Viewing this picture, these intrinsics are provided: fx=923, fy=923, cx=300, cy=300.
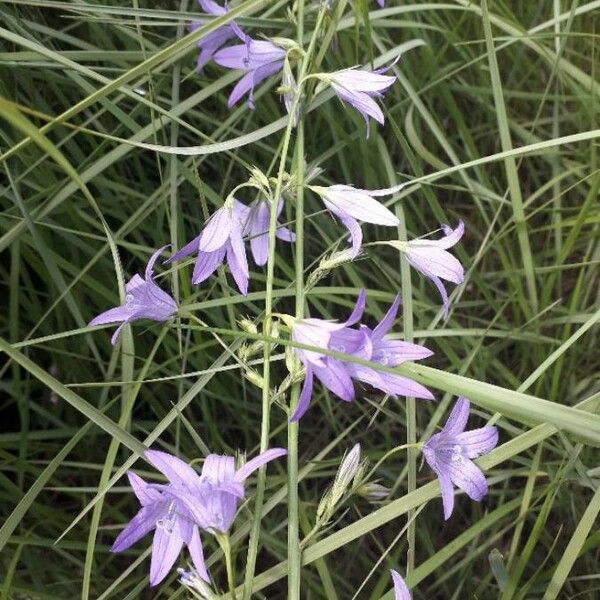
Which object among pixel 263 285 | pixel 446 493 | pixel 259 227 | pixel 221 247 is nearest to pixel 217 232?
pixel 221 247

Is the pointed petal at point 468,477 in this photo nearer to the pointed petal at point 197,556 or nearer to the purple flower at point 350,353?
the purple flower at point 350,353

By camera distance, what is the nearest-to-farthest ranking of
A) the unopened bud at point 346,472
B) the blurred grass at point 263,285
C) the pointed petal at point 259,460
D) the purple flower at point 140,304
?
the pointed petal at point 259,460 → the unopened bud at point 346,472 → the purple flower at point 140,304 → the blurred grass at point 263,285

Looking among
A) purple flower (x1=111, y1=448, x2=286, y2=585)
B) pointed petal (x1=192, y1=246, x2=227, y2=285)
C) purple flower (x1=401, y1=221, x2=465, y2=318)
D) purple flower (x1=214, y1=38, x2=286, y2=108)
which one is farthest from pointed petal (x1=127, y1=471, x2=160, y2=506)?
purple flower (x1=214, y1=38, x2=286, y2=108)

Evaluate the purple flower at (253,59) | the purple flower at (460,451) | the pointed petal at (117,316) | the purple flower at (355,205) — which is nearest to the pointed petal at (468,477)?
the purple flower at (460,451)

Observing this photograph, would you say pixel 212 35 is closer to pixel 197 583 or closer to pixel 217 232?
pixel 217 232

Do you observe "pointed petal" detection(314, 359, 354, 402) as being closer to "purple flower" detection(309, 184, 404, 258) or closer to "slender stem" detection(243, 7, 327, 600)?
"slender stem" detection(243, 7, 327, 600)

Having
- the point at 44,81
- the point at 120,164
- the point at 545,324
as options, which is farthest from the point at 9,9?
the point at 545,324

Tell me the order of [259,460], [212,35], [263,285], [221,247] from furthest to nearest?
1. [263,285]
2. [212,35]
3. [221,247]
4. [259,460]
